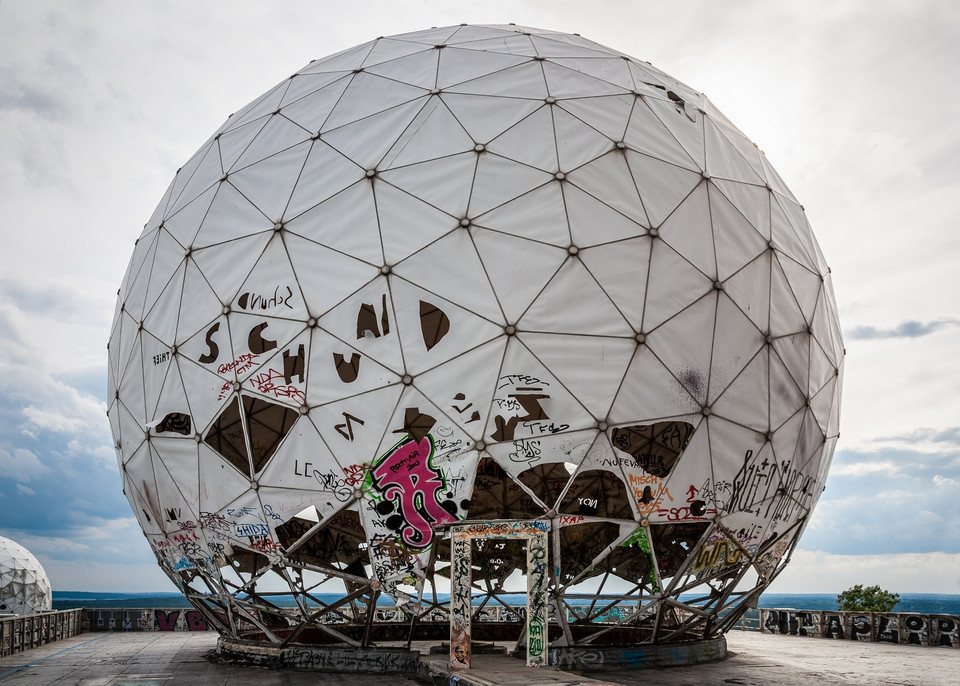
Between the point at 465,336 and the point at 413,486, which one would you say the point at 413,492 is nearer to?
the point at 413,486

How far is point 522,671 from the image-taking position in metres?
10.7

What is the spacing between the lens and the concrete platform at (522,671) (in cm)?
1141

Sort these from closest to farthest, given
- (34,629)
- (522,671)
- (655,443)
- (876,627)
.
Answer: (522,671), (655,443), (34,629), (876,627)

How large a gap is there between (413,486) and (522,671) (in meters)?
3.10

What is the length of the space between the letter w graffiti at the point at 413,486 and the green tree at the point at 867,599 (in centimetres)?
2885

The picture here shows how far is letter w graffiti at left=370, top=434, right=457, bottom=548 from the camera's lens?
477 inches

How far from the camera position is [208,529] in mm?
13773

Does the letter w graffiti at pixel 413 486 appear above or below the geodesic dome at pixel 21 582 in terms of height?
above

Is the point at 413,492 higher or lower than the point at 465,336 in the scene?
lower

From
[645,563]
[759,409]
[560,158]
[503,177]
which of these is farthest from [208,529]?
[645,563]

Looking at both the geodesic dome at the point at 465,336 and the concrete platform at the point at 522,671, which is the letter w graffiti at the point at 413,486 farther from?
the concrete platform at the point at 522,671

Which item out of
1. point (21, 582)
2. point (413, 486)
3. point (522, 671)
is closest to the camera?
point (522, 671)

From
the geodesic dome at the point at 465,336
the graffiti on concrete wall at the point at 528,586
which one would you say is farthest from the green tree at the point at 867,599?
the graffiti on concrete wall at the point at 528,586

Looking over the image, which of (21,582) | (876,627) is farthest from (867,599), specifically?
(21,582)
